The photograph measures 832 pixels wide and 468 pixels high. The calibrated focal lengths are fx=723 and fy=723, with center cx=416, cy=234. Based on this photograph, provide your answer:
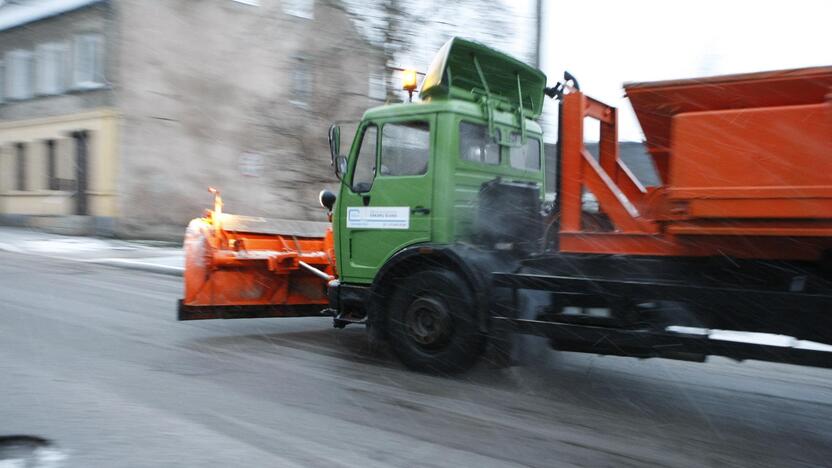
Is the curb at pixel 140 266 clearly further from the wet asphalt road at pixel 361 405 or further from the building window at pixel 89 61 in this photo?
the building window at pixel 89 61

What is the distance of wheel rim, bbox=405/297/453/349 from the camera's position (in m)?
5.92

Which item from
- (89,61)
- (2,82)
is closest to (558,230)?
(89,61)

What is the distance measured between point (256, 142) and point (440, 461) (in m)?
11.6

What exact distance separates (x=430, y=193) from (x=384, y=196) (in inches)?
20.0

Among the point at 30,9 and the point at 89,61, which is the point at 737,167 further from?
the point at 30,9

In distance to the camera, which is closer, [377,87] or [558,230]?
[558,230]

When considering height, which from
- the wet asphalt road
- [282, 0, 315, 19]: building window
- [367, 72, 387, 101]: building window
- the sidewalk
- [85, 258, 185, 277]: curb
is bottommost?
the wet asphalt road

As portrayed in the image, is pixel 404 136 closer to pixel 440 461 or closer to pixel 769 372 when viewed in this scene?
pixel 440 461

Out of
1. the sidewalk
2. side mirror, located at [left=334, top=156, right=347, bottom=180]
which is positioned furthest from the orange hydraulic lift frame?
the sidewalk

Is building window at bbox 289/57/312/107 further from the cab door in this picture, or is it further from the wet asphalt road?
the cab door

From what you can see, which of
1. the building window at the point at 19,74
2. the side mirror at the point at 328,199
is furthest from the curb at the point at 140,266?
the building window at the point at 19,74

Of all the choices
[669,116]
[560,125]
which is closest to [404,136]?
[560,125]

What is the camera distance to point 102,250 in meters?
17.8

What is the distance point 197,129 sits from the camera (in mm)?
22688
